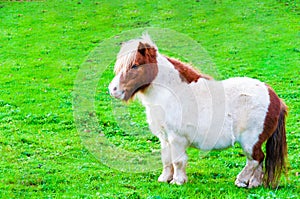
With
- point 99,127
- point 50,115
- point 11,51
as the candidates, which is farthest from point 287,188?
point 11,51

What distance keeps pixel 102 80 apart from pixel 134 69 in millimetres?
11296

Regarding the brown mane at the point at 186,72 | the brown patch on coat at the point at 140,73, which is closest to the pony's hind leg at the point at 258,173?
the brown mane at the point at 186,72

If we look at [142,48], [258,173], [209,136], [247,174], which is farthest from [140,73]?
[258,173]

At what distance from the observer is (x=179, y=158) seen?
880 cm

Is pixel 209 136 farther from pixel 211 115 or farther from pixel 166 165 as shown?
pixel 166 165

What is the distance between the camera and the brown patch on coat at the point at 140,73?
8.23 metres

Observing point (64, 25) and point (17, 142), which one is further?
point (64, 25)

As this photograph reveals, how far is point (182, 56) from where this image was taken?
71.7ft

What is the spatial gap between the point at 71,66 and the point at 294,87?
957cm

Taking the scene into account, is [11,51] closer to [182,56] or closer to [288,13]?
[182,56]

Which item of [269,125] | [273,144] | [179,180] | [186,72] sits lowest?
[179,180]

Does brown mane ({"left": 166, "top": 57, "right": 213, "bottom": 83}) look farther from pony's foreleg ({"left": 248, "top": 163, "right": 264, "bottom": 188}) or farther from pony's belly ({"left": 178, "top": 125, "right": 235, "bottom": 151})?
pony's foreleg ({"left": 248, "top": 163, "right": 264, "bottom": 188})

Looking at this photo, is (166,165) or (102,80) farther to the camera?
(102,80)

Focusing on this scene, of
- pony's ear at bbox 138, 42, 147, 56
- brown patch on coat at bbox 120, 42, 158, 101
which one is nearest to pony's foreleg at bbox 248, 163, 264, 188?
brown patch on coat at bbox 120, 42, 158, 101
